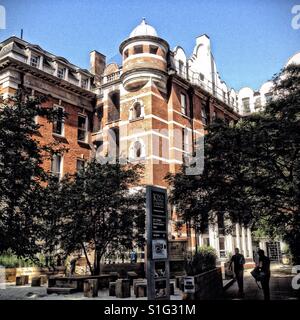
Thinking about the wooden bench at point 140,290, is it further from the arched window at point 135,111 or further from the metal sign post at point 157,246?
the arched window at point 135,111

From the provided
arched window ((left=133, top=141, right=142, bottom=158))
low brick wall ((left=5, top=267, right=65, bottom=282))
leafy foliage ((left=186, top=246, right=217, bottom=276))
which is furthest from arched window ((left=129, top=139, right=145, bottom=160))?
low brick wall ((left=5, top=267, right=65, bottom=282))

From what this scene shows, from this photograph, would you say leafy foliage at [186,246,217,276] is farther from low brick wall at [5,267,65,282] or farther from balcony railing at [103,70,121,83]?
balcony railing at [103,70,121,83]

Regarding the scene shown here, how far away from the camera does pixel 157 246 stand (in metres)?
7.65

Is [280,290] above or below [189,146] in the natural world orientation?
below

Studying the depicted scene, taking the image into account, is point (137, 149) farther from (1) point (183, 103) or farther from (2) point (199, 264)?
(2) point (199, 264)

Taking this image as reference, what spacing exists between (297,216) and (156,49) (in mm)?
16725

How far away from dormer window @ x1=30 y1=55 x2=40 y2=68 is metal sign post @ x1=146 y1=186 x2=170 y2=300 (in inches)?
742

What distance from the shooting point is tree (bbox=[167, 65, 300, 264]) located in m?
10.9

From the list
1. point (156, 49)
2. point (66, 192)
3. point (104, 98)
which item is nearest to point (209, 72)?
point (156, 49)

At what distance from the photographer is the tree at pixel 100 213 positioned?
48.2 feet

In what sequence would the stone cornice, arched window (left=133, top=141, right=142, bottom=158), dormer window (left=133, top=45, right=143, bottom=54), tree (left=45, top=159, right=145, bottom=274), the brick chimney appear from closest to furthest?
tree (left=45, top=159, right=145, bottom=274) → the stone cornice → arched window (left=133, top=141, right=142, bottom=158) → dormer window (left=133, top=45, right=143, bottom=54) → the brick chimney
